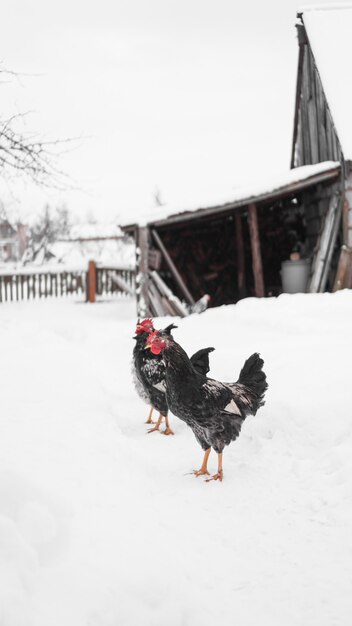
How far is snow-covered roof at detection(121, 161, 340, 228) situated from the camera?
13055 mm

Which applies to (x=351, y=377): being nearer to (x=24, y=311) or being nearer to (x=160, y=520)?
(x=160, y=520)

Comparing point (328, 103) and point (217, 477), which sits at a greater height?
point (328, 103)

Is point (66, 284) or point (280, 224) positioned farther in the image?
point (66, 284)

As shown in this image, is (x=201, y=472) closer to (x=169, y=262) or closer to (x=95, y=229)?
(x=169, y=262)

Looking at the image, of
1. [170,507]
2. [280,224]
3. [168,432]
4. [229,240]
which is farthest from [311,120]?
[170,507]

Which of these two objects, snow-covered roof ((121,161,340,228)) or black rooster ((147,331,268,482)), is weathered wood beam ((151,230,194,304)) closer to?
snow-covered roof ((121,161,340,228))

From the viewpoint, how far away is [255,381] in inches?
201

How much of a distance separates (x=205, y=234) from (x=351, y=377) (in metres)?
11.0

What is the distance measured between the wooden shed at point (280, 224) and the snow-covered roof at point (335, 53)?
32 mm

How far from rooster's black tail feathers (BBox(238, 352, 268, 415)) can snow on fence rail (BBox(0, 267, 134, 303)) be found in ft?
A: 51.0

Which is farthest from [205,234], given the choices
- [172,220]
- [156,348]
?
[156,348]

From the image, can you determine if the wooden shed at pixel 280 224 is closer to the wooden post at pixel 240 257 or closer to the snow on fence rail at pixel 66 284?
the wooden post at pixel 240 257

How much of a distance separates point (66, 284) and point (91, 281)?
142 centimetres

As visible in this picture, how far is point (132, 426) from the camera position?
6.15 meters
